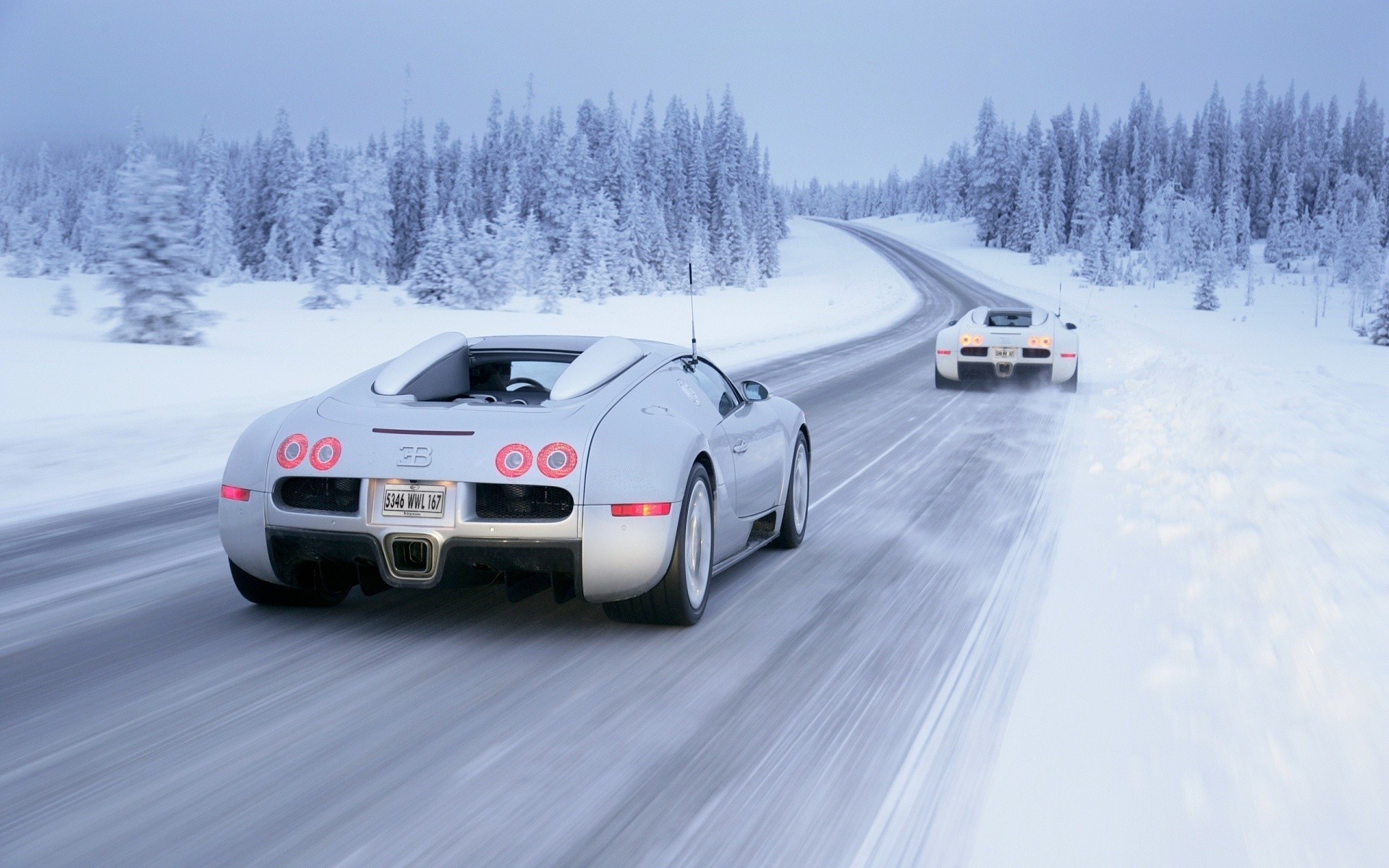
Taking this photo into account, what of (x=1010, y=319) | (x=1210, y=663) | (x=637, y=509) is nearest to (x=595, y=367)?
(x=637, y=509)

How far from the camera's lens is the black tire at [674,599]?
15.6ft

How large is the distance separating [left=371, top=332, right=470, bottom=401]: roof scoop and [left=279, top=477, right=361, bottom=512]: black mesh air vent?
594mm

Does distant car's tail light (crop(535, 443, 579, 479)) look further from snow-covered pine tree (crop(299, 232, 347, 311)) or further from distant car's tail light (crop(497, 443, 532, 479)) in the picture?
snow-covered pine tree (crop(299, 232, 347, 311))

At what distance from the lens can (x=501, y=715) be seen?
3.86 m

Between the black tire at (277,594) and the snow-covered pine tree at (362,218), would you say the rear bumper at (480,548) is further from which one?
the snow-covered pine tree at (362,218)

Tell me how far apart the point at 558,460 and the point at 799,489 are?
284 centimetres

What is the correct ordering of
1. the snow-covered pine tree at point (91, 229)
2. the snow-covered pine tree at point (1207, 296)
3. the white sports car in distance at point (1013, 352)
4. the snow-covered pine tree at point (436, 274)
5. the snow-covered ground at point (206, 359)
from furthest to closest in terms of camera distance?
1. the snow-covered pine tree at point (91, 229)
2. the snow-covered pine tree at point (1207, 296)
3. the snow-covered pine tree at point (436, 274)
4. the white sports car in distance at point (1013, 352)
5. the snow-covered ground at point (206, 359)

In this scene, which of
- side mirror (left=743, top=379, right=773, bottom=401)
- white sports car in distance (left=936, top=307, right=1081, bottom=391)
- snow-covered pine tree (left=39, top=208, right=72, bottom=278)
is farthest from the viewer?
snow-covered pine tree (left=39, top=208, right=72, bottom=278)

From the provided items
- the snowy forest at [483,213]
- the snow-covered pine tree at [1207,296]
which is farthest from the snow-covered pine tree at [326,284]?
the snow-covered pine tree at [1207,296]

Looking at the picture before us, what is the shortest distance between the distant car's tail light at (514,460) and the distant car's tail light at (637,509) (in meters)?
0.38

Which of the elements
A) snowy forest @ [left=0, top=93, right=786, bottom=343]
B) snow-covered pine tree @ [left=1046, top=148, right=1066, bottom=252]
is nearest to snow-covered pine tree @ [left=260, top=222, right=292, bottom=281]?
snowy forest @ [left=0, top=93, right=786, bottom=343]

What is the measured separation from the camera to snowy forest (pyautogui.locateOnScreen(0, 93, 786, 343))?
50.9 meters

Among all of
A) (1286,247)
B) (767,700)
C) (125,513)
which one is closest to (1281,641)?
(767,700)

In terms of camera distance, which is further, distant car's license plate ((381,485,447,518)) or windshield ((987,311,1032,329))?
windshield ((987,311,1032,329))
